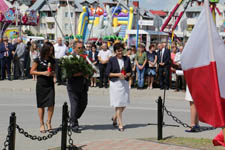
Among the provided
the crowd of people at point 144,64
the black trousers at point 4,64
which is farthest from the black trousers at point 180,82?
the black trousers at point 4,64

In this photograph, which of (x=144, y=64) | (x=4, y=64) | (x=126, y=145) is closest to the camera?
(x=126, y=145)

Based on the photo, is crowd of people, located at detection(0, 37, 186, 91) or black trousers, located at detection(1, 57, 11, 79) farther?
black trousers, located at detection(1, 57, 11, 79)

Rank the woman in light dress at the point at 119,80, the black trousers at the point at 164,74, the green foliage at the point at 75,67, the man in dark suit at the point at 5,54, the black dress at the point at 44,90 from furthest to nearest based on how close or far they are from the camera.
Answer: the man in dark suit at the point at 5,54, the black trousers at the point at 164,74, the woman in light dress at the point at 119,80, the green foliage at the point at 75,67, the black dress at the point at 44,90

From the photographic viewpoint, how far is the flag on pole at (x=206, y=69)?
5395 mm

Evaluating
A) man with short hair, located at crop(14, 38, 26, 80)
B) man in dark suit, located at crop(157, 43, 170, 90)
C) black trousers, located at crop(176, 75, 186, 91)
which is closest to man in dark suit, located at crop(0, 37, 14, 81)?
man with short hair, located at crop(14, 38, 26, 80)

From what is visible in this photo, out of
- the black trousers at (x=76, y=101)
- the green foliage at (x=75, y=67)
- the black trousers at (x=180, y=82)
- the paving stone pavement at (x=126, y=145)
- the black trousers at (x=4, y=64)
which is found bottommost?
the paving stone pavement at (x=126, y=145)

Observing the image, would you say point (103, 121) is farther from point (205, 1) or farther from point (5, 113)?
point (205, 1)

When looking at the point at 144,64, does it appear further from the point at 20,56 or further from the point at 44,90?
the point at 44,90

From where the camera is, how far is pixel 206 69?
18.2 ft

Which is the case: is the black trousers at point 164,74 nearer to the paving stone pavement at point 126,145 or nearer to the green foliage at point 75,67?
the green foliage at point 75,67

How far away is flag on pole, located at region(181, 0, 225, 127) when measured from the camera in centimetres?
539

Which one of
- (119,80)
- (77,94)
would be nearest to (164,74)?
(119,80)

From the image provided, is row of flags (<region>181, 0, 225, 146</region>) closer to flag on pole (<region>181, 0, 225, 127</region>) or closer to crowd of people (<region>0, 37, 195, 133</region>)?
flag on pole (<region>181, 0, 225, 127</region>)

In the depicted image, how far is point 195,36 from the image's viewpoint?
224 inches
